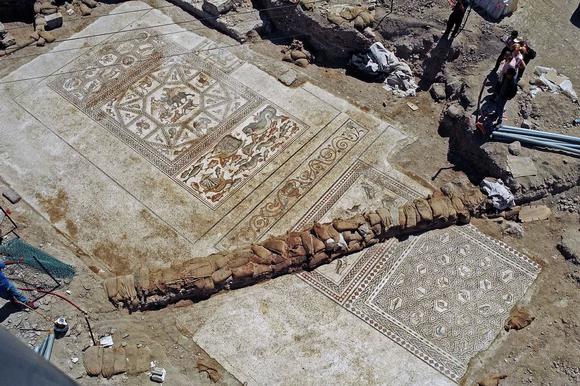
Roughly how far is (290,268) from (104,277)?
82.9 inches

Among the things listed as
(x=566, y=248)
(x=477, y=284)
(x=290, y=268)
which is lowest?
(x=290, y=268)

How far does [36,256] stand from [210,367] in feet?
7.62

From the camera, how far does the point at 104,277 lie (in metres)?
6.25

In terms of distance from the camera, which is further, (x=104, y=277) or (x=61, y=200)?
(x=61, y=200)

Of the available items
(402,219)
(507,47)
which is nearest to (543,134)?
(507,47)

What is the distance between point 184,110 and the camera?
7.88 m

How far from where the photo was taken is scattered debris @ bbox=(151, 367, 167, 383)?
5.50 metres

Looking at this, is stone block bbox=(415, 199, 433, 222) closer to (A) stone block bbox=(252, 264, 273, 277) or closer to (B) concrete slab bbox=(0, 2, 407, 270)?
(B) concrete slab bbox=(0, 2, 407, 270)

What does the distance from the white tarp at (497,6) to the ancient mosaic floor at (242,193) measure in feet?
7.88

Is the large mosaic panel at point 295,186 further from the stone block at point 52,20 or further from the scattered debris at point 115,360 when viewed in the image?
the stone block at point 52,20

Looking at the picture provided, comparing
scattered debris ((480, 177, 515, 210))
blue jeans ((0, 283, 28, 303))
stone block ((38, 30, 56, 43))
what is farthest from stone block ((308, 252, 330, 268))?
stone block ((38, 30, 56, 43))

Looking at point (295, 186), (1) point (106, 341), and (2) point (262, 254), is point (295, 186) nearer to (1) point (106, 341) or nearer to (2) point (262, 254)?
(2) point (262, 254)

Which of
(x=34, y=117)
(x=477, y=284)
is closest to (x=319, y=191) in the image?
(x=477, y=284)

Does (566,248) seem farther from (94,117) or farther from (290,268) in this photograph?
(94,117)
